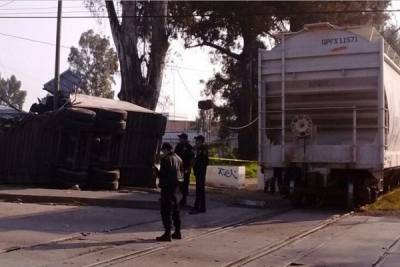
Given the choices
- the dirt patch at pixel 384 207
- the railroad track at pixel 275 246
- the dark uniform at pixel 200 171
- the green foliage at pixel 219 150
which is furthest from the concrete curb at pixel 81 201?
the green foliage at pixel 219 150

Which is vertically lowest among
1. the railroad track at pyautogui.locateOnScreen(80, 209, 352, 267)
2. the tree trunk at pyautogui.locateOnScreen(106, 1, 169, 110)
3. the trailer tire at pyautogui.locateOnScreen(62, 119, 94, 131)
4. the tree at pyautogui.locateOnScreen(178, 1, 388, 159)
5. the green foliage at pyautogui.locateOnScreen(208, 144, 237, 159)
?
the railroad track at pyautogui.locateOnScreen(80, 209, 352, 267)

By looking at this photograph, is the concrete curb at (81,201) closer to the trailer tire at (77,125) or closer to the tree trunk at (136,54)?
the trailer tire at (77,125)

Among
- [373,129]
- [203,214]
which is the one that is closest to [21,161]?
[203,214]

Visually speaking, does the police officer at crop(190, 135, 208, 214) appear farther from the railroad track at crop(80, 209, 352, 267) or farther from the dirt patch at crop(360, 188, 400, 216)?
the dirt patch at crop(360, 188, 400, 216)

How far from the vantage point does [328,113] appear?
17.0 m

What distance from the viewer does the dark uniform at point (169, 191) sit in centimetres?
1091

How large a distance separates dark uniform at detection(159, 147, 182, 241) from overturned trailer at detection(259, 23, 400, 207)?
5.80 meters

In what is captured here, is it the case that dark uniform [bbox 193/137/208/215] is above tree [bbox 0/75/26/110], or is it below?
below

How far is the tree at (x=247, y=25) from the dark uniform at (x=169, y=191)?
21484 mm

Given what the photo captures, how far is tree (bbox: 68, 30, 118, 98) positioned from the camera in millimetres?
72938

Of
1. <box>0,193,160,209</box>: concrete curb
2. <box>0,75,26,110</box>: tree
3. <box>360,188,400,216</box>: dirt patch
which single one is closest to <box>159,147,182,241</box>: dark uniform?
<box>0,193,160,209</box>: concrete curb

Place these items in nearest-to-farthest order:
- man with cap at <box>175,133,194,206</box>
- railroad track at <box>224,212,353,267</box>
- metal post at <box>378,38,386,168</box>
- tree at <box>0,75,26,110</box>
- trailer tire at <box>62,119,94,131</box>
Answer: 1. railroad track at <box>224,212,353,267</box>
2. man with cap at <box>175,133,194,206</box>
3. metal post at <box>378,38,386,168</box>
4. trailer tire at <box>62,119,94,131</box>
5. tree at <box>0,75,26,110</box>

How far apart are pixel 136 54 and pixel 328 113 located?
11660 millimetres

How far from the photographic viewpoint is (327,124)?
56.1ft
